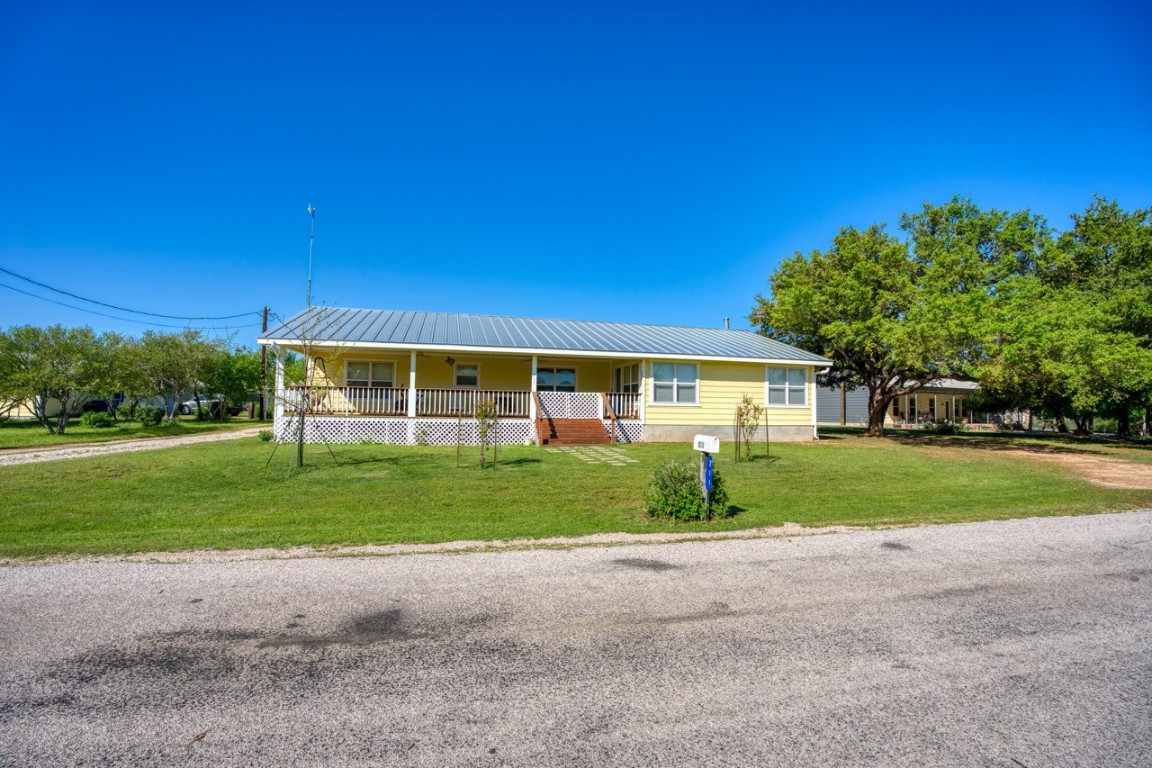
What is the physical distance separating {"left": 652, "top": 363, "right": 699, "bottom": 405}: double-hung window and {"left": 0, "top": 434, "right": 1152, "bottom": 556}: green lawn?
577 centimetres

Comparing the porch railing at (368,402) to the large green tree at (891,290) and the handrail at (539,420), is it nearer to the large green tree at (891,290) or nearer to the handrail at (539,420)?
the handrail at (539,420)

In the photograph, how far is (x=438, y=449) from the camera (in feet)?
52.3

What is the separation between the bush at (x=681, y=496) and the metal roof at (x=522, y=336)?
36.5 ft

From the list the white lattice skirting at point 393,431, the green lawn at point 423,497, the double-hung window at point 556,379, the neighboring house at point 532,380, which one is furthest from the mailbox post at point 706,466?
the double-hung window at point 556,379

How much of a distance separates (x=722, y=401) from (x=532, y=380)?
269 inches

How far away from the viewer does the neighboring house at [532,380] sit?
1755cm

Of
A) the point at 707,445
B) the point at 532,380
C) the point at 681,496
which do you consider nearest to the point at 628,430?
the point at 532,380

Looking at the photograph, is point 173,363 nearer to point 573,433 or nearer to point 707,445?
point 573,433

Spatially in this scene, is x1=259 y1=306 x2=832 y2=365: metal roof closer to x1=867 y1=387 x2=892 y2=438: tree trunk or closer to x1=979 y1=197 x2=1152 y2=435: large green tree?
x1=867 y1=387 x2=892 y2=438: tree trunk

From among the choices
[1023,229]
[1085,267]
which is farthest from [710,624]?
[1085,267]

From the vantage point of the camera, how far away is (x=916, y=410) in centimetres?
3841

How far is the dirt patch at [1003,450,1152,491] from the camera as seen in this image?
11.5 metres

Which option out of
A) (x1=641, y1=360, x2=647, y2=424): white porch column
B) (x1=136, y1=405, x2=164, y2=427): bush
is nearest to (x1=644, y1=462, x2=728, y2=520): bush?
(x1=641, y1=360, x2=647, y2=424): white porch column

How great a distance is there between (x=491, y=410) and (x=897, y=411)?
3626 cm
